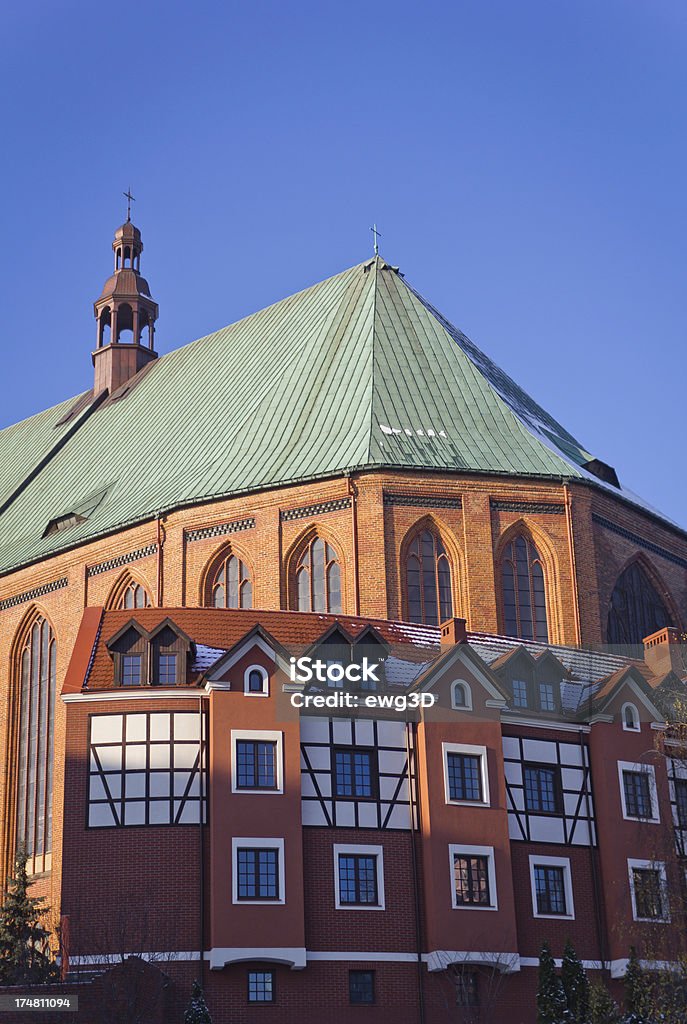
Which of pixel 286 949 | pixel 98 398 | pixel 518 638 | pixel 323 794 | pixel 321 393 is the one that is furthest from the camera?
pixel 98 398

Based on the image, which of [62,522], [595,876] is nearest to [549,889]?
[595,876]

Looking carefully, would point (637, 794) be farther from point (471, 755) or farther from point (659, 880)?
point (471, 755)

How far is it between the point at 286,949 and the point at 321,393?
20.9 m

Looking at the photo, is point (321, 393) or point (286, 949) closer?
point (286, 949)

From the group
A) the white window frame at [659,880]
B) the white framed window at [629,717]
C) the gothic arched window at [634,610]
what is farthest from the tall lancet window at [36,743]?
the white window frame at [659,880]

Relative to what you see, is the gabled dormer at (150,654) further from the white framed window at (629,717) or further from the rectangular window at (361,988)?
the white framed window at (629,717)

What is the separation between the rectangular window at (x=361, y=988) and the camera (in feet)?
107

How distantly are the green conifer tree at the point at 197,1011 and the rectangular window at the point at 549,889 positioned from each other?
858 centimetres

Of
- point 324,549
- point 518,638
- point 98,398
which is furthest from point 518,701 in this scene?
point 98,398

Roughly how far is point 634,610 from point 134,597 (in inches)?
594

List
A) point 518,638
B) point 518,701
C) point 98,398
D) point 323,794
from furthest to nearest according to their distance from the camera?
point 98,398
point 518,638
point 518,701
point 323,794

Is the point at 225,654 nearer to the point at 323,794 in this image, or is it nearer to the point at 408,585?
the point at 323,794

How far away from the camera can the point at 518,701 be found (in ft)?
123

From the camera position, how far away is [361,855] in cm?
3416
